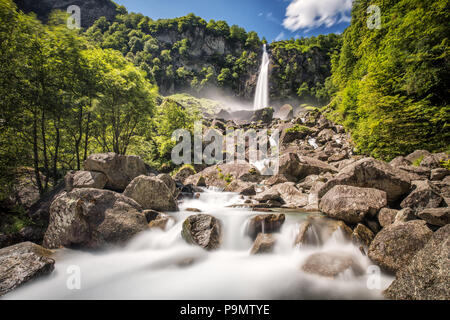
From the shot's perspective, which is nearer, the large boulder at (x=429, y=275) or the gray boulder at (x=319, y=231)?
→ the large boulder at (x=429, y=275)

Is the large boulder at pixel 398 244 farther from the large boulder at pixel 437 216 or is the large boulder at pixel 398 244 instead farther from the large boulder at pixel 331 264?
the large boulder at pixel 331 264

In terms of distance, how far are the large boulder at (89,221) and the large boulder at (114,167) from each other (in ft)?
9.08

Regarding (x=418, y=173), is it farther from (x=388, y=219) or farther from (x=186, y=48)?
(x=186, y=48)

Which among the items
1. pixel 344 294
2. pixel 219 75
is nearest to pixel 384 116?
pixel 344 294

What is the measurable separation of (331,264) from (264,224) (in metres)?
2.23

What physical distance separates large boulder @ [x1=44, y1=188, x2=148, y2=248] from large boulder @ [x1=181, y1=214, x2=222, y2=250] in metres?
1.65

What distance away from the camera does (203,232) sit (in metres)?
5.64

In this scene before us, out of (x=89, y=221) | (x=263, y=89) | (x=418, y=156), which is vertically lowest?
(x=89, y=221)

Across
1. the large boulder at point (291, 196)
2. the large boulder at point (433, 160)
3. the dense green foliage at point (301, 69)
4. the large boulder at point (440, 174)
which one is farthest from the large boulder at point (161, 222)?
the dense green foliage at point (301, 69)

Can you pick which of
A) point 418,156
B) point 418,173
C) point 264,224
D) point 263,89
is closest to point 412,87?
point 418,156

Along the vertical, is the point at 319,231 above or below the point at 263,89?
below

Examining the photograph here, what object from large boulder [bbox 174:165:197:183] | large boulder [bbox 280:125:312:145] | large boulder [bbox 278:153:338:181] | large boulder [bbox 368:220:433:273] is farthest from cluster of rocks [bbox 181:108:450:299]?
large boulder [bbox 280:125:312:145]

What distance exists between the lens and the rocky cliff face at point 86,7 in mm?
73750
